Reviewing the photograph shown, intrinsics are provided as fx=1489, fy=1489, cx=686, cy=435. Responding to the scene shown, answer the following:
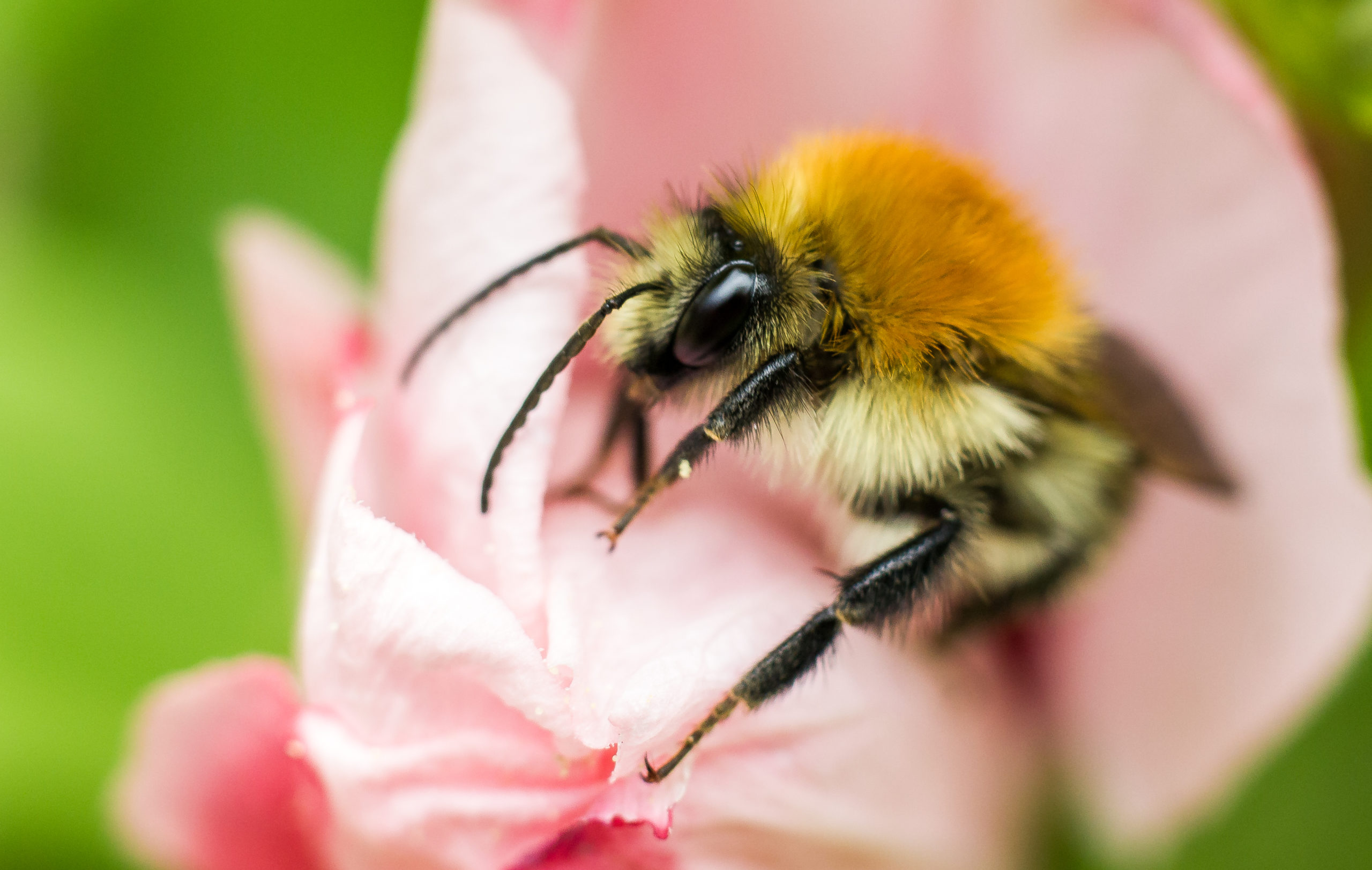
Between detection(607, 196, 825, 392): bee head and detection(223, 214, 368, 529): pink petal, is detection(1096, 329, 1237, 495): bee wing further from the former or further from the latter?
detection(223, 214, 368, 529): pink petal

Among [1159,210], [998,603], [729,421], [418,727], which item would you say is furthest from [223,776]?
[1159,210]

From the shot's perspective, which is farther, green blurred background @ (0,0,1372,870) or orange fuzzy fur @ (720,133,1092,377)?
green blurred background @ (0,0,1372,870)

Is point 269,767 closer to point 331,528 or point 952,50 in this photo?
point 331,528

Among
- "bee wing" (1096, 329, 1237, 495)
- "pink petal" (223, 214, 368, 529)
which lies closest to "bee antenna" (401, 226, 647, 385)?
"pink petal" (223, 214, 368, 529)

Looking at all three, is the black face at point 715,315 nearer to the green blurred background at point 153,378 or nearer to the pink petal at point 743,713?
the pink petal at point 743,713

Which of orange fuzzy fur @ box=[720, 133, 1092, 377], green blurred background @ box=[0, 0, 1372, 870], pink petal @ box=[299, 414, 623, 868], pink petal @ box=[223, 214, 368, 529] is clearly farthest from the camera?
green blurred background @ box=[0, 0, 1372, 870]

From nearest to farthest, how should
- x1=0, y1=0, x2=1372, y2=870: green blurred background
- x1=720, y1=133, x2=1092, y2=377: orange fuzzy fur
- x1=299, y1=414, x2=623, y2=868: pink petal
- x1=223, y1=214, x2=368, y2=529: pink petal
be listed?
x1=299, y1=414, x2=623, y2=868: pink petal, x1=720, y1=133, x2=1092, y2=377: orange fuzzy fur, x1=223, y1=214, x2=368, y2=529: pink petal, x1=0, y1=0, x2=1372, y2=870: green blurred background
